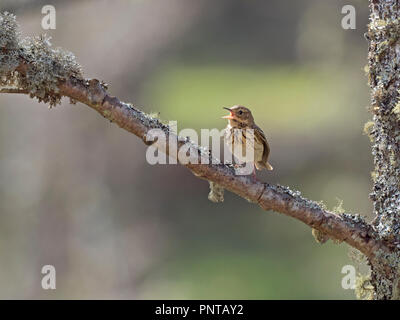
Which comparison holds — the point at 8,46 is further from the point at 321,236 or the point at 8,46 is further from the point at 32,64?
the point at 321,236

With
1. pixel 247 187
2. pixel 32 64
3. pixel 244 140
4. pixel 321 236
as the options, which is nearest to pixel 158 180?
pixel 244 140

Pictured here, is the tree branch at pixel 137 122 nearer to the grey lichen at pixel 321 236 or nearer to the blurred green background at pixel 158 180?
the grey lichen at pixel 321 236

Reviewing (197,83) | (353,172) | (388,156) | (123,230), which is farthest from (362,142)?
(388,156)

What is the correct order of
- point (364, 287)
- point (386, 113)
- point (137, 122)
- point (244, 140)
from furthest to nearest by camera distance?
1. point (244, 140)
2. point (364, 287)
3. point (386, 113)
4. point (137, 122)

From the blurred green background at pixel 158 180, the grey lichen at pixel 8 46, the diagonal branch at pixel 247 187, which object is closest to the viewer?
the grey lichen at pixel 8 46

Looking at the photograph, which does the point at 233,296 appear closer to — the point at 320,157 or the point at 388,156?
the point at 320,157

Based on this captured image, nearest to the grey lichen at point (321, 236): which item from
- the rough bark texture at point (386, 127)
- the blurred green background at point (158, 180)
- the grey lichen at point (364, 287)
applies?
the rough bark texture at point (386, 127)
